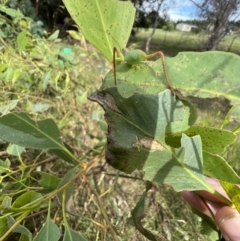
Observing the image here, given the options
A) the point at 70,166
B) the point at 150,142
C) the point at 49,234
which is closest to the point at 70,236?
the point at 49,234

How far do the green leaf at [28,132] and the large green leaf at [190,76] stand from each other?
0.11 meters

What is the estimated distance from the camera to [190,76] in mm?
250

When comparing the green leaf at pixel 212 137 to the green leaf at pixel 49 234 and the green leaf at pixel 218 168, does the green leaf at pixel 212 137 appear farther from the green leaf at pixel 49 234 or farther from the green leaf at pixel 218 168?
the green leaf at pixel 49 234

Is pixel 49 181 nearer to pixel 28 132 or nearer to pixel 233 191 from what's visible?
pixel 28 132

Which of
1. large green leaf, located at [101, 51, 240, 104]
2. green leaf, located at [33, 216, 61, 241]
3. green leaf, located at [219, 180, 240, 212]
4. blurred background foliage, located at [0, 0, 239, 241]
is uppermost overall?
large green leaf, located at [101, 51, 240, 104]

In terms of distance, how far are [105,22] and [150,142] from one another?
103 millimetres

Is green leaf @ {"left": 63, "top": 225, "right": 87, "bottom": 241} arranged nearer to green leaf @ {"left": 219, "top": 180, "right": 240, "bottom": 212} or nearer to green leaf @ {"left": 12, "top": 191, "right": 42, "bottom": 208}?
green leaf @ {"left": 12, "top": 191, "right": 42, "bottom": 208}

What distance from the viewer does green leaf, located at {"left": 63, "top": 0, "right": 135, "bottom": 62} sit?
0.25 meters

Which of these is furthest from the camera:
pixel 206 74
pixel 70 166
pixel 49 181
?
pixel 70 166

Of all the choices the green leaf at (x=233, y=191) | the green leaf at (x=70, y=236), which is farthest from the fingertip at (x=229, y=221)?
the green leaf at (x=70, y=236)

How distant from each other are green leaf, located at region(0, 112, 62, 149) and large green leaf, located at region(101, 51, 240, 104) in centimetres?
11

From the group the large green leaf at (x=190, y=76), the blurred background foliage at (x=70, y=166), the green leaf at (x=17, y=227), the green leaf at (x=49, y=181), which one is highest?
the large green leaf at (x=190, y=76)

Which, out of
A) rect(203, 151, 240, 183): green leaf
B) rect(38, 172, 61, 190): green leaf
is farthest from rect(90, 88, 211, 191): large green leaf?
rect(38, 172, 61, 190): green leaf

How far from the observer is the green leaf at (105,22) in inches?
9.8
